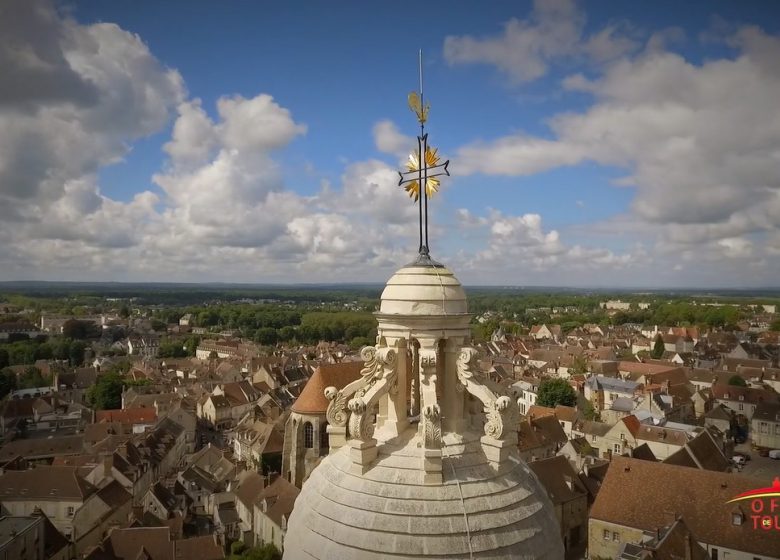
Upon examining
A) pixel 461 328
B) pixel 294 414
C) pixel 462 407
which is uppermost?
pixel 461 328

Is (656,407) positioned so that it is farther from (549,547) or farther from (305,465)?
(549,547)

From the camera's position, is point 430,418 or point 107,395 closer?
point 430,418

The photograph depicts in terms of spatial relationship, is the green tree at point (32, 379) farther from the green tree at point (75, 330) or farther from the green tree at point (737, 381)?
the green tree at point (737, 381)

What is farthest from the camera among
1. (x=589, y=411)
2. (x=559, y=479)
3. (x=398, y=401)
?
(x=589, y=411)

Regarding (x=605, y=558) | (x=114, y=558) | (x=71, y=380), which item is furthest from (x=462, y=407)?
(x=71, y=380)

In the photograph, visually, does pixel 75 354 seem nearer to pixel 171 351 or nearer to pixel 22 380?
pixel 171 351

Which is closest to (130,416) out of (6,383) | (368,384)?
(6,383)

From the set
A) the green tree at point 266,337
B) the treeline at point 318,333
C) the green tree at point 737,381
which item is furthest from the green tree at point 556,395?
the green tree at point 266,337
